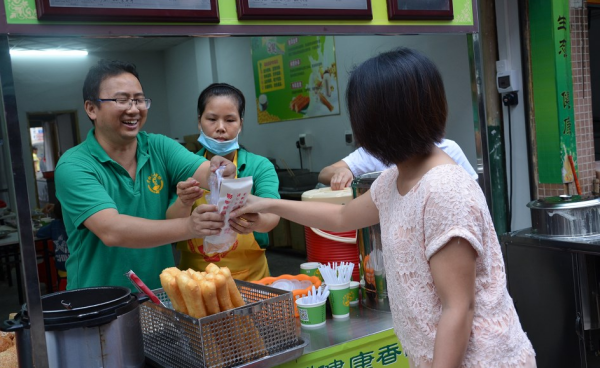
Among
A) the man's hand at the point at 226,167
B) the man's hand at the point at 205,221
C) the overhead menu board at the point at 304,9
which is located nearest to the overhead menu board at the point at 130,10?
the overhead menu board at the point at 304,9

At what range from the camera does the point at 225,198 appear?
1.82 metres

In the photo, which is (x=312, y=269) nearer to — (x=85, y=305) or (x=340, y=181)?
(x=340, y=181)

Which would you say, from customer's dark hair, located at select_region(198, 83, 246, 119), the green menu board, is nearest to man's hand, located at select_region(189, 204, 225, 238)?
customer's dark hair, located at select_region(198, 83, 246, 119)

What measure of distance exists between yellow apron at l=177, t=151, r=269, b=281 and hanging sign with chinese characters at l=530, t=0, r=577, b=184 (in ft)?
8.85

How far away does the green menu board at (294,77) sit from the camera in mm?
6797

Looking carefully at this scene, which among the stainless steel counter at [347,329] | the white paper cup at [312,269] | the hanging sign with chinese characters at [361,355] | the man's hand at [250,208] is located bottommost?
the hanging sign with chinese characters at [361,355]

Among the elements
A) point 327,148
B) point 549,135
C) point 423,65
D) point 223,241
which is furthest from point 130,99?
point 327,148

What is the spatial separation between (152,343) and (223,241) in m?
0.40

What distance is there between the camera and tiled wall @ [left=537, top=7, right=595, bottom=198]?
4117mm

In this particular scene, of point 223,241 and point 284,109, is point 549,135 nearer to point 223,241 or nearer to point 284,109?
point 223,241

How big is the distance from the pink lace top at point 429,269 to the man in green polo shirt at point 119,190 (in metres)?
0.71

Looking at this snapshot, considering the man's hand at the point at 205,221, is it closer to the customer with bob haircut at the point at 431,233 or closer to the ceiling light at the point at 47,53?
the customer with bob haircut at the point at 431,233

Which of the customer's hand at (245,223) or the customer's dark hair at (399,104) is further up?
the customer's dark hair at (399,104)

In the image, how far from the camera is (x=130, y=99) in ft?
6.42
